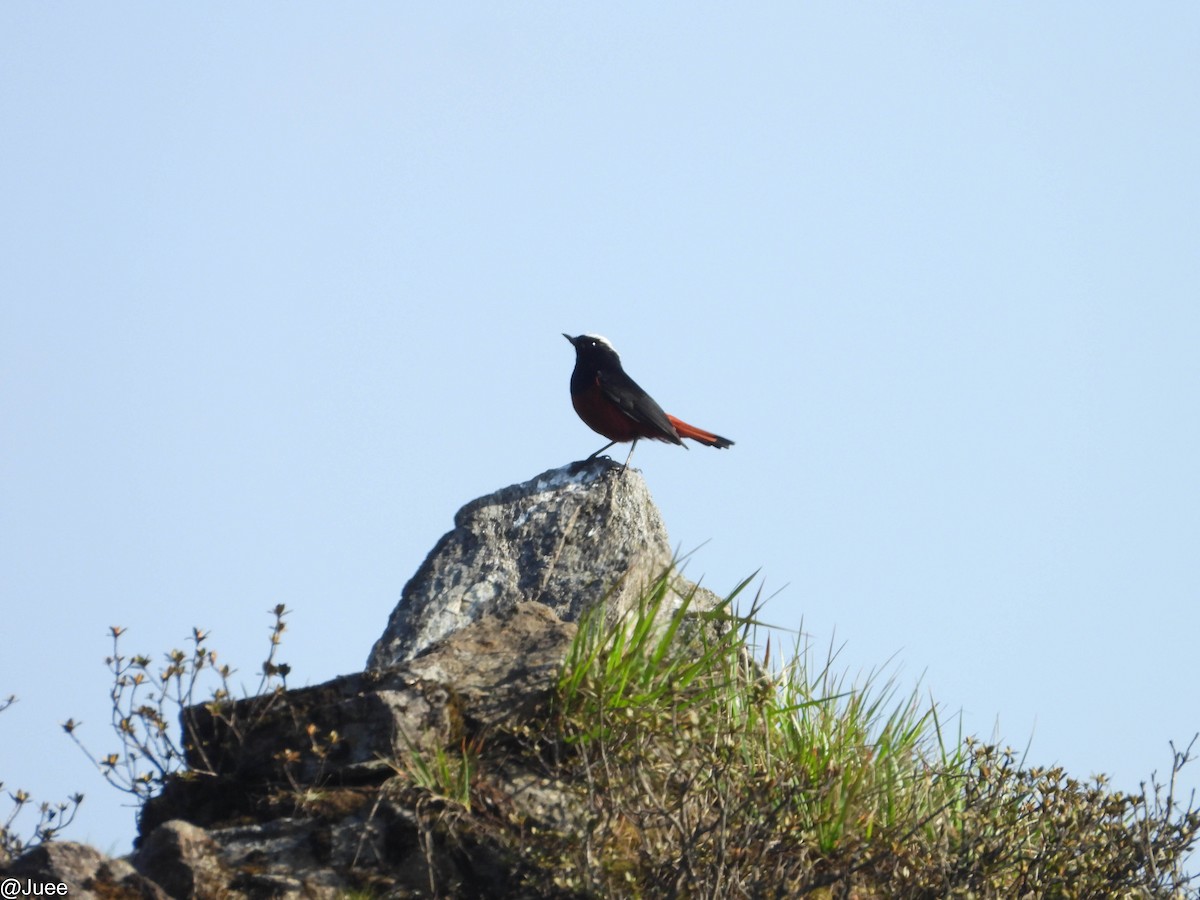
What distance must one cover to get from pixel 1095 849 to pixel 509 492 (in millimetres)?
3597

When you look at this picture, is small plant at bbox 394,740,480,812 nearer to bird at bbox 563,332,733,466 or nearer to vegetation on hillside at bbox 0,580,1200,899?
vegetation on hillside at bbox 0,580,1200,899

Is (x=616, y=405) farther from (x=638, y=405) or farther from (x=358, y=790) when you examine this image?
(x=358, y=790)

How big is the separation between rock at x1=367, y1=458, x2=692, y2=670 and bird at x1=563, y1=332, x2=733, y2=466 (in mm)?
971

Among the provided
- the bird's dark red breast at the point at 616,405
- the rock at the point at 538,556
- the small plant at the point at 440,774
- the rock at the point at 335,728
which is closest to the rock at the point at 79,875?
the rock at the point at 335,728

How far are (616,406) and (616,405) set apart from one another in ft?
0.03

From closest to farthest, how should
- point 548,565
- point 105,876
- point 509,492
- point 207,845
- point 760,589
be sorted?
point 105,876 → point 207,845 → point 760,589 → point 548,565 → point 509,492

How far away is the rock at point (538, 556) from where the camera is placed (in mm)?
7105

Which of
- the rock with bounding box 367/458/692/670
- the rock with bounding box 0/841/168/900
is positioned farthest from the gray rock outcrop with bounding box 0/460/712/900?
the rock with bounding box 367/458/692/670

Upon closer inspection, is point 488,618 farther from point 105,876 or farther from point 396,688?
point 105,876

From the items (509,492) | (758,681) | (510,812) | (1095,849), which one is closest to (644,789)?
(510,812)

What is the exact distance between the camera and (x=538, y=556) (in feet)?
24.4

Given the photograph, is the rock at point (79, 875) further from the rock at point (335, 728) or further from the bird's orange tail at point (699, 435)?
the bird's orange tail at point (699, 435)

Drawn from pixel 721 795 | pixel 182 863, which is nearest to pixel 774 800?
pixel 721 795

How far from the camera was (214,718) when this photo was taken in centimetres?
540
